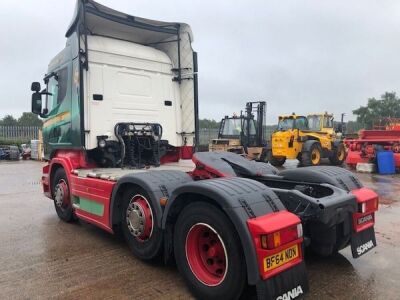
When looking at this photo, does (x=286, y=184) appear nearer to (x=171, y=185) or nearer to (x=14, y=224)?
(x=171, y=185)

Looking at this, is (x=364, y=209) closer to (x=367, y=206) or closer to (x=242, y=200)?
(x=367, y=206)

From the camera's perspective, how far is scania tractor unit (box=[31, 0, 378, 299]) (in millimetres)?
3207

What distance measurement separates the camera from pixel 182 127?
7.11 meters

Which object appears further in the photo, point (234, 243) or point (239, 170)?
point (239, 170)

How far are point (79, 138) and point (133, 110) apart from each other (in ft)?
3.33

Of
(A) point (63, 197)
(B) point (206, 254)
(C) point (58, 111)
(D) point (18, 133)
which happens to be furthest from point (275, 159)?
(D) point (18, 133)

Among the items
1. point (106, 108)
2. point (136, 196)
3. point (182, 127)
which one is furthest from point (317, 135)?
point (136, 196)

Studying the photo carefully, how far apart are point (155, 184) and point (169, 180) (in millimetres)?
201

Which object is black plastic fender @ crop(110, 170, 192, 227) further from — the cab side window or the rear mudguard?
the cab side window

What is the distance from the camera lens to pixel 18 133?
31250 millimetres

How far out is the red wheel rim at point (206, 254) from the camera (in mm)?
3475

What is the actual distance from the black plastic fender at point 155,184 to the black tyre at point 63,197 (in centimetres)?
181

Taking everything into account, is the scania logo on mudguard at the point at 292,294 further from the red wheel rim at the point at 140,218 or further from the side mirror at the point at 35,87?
the side mirror at the point at 35,87

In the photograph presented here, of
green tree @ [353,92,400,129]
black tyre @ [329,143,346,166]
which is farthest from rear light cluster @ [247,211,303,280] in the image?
green tree @ [353,92,400,129]
